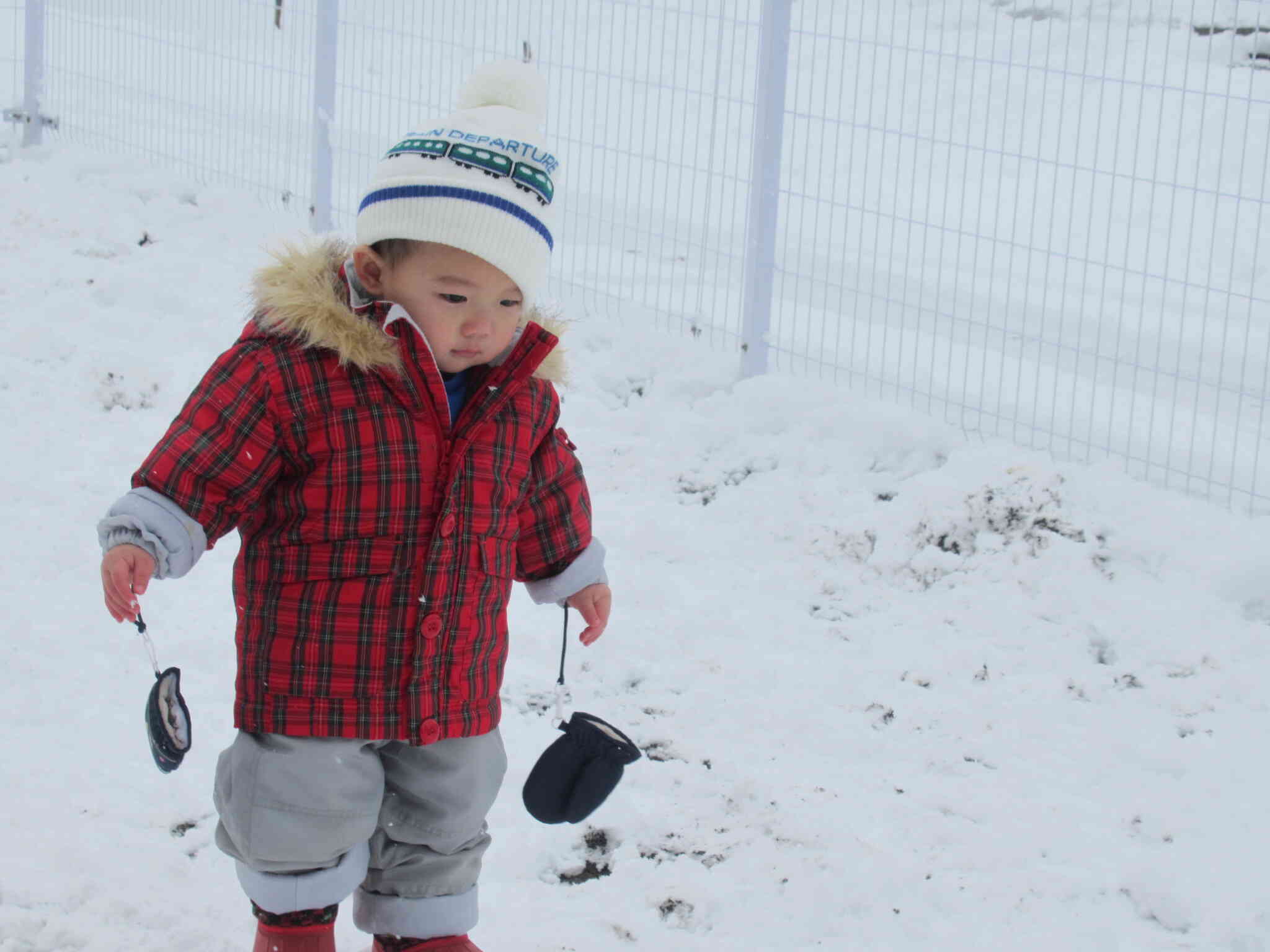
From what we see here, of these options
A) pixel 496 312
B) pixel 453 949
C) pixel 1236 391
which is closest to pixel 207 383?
pixel 496 312

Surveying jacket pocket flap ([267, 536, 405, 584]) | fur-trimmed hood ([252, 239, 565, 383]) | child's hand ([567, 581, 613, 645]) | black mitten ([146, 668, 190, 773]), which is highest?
fur-trimmed hood ([252, 239, 565, 383])

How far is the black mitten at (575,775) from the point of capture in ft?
7.48

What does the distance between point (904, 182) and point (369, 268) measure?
6.69 m

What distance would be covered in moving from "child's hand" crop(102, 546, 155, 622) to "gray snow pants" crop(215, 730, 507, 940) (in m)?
0.32

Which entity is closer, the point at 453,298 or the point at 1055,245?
the point at 453,298

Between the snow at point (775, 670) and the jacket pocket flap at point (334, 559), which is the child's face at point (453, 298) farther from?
the snow at point (775, 670)

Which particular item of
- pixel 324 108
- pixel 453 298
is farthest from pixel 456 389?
pixel 324 108

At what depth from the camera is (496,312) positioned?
2.08 metres

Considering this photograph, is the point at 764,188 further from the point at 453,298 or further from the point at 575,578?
the point at 453,298

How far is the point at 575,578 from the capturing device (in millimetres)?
2348

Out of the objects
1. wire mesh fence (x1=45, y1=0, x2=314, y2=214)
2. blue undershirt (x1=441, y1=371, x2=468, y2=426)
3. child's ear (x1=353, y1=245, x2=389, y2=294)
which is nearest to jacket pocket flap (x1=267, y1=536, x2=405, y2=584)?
blue undershirt (x1=441, y1=371, x2=468, y2=426)

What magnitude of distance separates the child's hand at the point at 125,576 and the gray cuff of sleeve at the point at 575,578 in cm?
70

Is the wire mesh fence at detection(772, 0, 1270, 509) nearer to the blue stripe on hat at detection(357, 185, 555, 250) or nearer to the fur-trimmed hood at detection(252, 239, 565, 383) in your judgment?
the blue stripe on hat at detection(357, 185, 555, 250)

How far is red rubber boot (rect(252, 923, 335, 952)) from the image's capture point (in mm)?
2125
